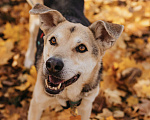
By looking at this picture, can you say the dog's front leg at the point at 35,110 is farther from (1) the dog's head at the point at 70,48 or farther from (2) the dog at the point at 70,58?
(1) the dog's head at the point at 70,48

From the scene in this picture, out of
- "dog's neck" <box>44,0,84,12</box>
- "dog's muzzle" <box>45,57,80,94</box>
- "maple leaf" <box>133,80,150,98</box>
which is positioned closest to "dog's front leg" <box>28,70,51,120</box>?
"dog's muzzle" <box>45,57,80,94</box>

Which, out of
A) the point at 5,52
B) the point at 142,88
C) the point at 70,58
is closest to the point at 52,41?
the point at 70,58

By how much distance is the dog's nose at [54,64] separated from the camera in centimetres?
235

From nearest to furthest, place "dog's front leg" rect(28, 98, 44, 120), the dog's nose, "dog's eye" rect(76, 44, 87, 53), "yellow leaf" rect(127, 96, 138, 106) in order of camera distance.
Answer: the dog's nose, "dog's eye" rect(76, 44, 87, 53), "dog's front leg" rect(28, 98, 44, 120), "yellow leaf" rect(127, 96, 138, 106)

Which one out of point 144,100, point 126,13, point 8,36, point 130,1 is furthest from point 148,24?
point 8,36

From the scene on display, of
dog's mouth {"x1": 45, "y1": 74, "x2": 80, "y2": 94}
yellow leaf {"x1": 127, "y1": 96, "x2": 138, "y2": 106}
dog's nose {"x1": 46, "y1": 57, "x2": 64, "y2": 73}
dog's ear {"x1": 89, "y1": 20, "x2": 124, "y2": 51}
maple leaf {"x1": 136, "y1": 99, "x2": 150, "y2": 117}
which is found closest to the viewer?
dog's nose {"x1": 46, "y1": 57, "x2": 64, "y2": 73}

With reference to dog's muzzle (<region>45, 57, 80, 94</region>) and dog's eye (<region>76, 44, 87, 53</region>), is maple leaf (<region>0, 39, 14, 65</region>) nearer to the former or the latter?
dog's muzzle (<region>45, 57, 80, 94</region>)

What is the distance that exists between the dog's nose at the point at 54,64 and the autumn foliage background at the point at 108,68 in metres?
1.30

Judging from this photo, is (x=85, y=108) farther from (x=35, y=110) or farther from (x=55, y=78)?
(x=55, y=78)

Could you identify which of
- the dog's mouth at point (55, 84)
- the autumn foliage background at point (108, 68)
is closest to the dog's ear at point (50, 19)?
the dog's mouth at point (55, 84)

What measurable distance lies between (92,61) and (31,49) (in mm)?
2499

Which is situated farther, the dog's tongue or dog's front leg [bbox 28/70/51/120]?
dog's front leg [bbox 28/70/51/120]

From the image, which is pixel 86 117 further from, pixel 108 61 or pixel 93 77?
pixel 108 61

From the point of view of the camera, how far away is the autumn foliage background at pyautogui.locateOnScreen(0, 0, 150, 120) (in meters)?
3.87
